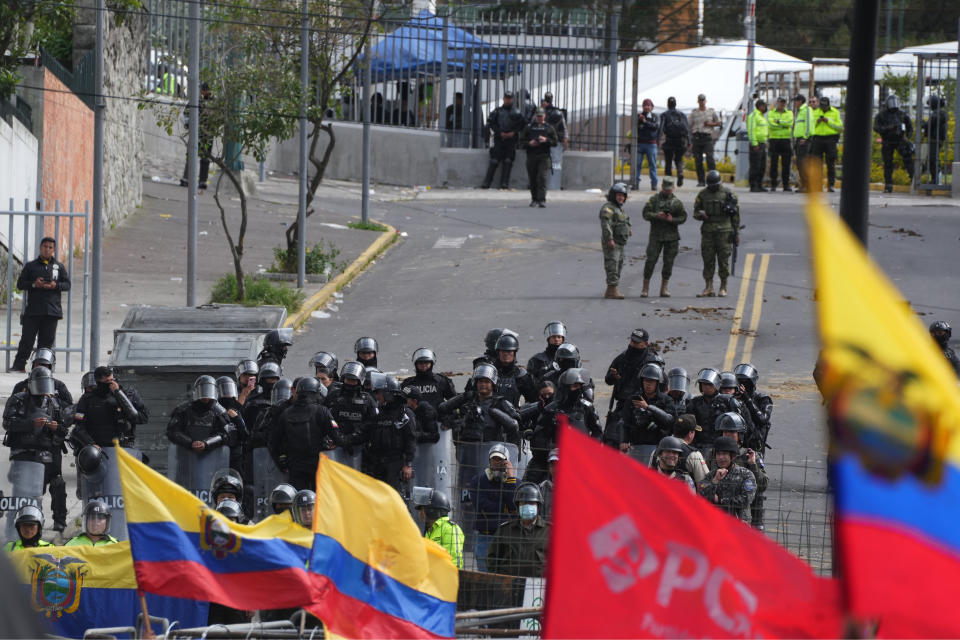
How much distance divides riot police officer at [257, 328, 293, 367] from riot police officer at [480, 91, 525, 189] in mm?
16956

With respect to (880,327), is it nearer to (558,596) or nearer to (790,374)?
(558,596)

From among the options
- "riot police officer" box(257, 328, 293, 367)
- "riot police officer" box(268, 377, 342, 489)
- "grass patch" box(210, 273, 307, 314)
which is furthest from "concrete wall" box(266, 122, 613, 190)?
"riot police officer" box(268, 377, 342, 489)

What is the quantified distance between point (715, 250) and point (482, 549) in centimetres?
1112

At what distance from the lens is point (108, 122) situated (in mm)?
26062

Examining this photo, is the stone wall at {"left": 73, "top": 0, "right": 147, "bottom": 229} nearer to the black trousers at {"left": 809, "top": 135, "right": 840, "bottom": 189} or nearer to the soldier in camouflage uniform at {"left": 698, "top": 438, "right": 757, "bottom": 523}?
the black trousers at {"left": 809, "top": 135, "right": 840, "bottom": 189}

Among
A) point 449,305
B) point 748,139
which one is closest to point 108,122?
A: point 449,305

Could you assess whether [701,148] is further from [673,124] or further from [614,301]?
[614,301]

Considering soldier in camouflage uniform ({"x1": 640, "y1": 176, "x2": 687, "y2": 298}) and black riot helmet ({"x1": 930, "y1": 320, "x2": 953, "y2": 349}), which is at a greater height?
soldier in camouflage uniform ({"x1": 640, "y1": 176, "x2": 687, "y2": 298})

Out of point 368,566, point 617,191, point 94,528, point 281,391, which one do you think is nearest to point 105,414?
point 281,391

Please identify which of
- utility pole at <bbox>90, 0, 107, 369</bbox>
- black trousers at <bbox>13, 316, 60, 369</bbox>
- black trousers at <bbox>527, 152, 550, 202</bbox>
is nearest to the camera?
utility pole at <bbox>90, 0, 107, 369</bbox>

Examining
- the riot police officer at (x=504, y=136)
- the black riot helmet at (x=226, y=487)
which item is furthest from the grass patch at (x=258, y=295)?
the riot police officer at (x=504, y=136)

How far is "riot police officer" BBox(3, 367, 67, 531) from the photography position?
39.9 ft

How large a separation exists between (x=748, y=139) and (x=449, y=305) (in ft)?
38.5

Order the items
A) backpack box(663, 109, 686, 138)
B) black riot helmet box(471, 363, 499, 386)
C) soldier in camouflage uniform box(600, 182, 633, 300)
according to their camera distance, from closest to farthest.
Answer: black riot helmet box(471, 363, 499, 386) < soldier in camouflage uniform box(600, 182, 633, 300) < backpack box(663, 109, 686, 138)
